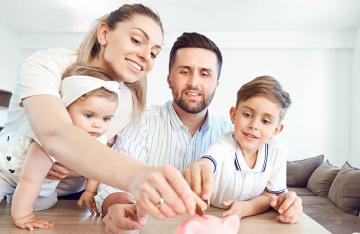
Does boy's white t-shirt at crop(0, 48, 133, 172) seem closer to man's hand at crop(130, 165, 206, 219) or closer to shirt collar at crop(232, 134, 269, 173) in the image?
man's hand at crop(130, 165, 206, 219)

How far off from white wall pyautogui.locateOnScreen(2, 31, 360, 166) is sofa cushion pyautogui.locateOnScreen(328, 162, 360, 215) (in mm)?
2004

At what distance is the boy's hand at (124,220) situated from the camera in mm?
720

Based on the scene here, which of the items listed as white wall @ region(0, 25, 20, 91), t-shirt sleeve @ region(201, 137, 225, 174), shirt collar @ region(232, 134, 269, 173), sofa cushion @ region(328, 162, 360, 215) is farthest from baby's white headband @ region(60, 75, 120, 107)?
white wall @ region(0, 25, 20, 91)

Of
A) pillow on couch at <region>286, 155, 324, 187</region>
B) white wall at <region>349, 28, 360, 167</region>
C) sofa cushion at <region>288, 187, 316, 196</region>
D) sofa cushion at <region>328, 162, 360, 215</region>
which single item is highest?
white wall at <region>349, 28, 360, 167</region>

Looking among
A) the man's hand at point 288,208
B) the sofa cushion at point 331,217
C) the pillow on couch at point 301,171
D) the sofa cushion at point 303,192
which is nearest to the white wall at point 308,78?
the pillow on couch at point 301,171

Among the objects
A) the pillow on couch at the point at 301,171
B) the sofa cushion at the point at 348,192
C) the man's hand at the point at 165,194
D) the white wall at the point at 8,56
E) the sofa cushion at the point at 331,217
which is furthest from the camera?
the white wall at the point at 8,56

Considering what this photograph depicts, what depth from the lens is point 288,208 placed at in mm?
916

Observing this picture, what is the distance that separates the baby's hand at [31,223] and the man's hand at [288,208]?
53cm

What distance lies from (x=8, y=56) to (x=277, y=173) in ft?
18.6

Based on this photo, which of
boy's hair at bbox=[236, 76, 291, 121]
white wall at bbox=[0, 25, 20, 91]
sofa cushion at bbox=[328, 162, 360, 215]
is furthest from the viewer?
white wall at bbox=[0, 25, 20, 91]

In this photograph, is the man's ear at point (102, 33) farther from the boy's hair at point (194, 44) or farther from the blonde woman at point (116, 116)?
the boy's hair at point (194, 44)

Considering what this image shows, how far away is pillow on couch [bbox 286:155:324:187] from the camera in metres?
4.81

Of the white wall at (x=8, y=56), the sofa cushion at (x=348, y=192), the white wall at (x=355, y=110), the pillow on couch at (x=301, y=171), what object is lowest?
the pillow on couch at (x=301, y=171)

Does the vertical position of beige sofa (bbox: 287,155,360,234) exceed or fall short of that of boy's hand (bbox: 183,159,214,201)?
it falls short
